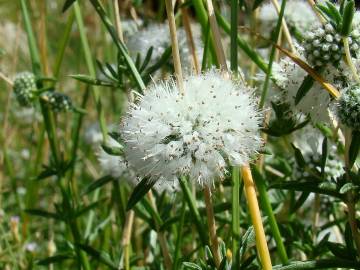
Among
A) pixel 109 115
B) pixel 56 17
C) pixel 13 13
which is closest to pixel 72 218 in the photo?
pixel 109 115

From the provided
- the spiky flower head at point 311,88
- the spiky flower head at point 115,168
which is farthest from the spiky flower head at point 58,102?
the spiky flower head at point 311,88

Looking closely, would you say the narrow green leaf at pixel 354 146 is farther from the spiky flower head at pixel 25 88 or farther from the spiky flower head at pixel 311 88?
the spiky flower head at pixel 25 88

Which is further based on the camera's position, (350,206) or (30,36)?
(30,36)

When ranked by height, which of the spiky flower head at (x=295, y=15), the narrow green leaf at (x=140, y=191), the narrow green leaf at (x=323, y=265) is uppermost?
the spiky flower head at (x=295, y=15)

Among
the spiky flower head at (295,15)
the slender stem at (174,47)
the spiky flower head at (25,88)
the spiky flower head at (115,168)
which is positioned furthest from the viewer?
the spiky flower head at (295,15)

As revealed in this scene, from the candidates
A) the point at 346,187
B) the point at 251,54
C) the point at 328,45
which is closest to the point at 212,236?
the point at 346,187

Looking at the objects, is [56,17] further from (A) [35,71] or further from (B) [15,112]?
(A) [35,71]

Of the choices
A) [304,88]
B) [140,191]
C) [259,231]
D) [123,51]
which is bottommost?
[259,231]

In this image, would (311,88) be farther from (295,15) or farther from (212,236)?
(295,15)
